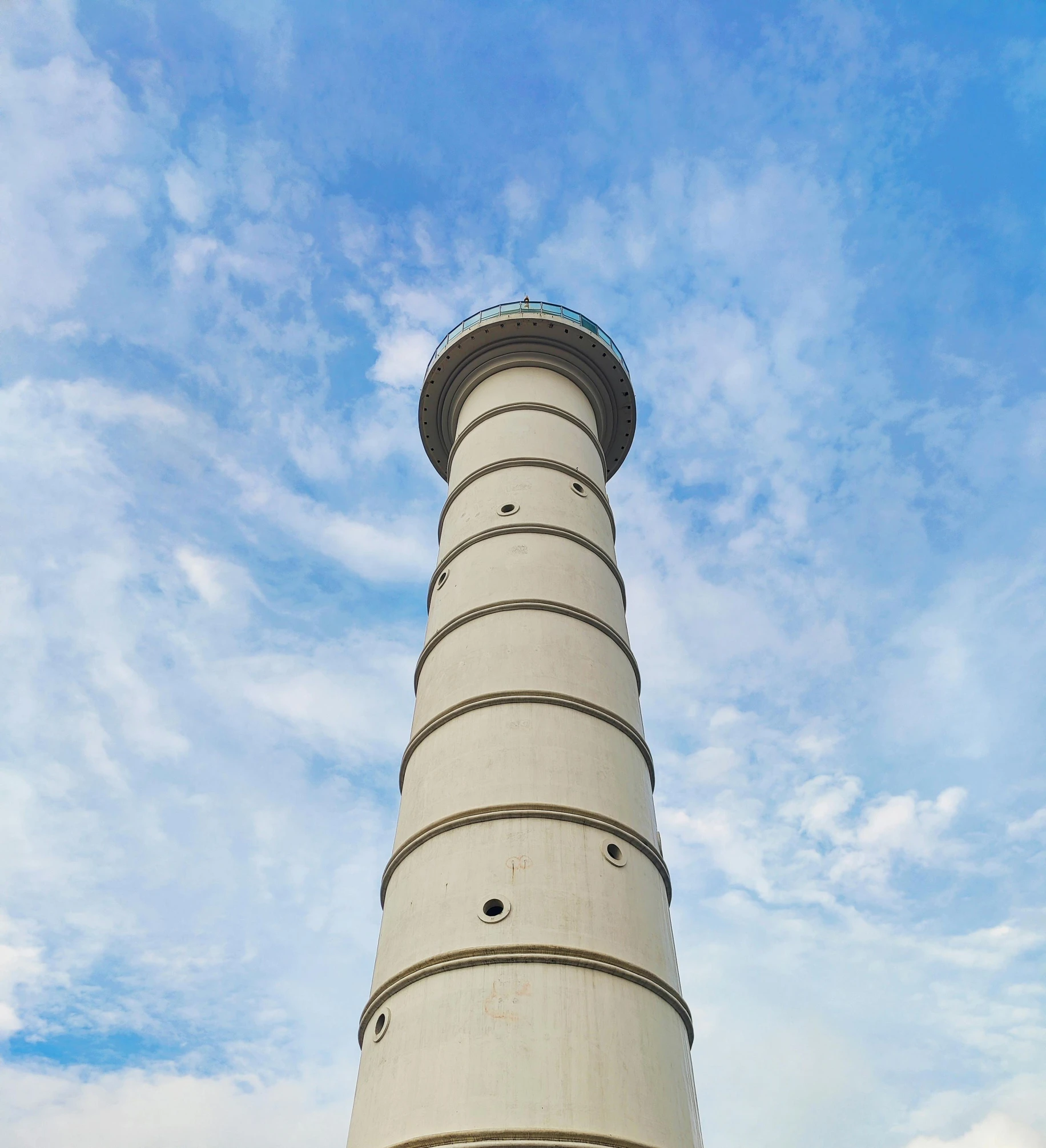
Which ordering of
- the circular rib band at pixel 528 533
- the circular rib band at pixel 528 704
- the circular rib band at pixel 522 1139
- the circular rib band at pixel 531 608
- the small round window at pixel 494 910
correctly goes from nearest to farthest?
1. the circular rib band at pixel 522 1139
2. the small round window at pixel 494 910
3. the circular rib band at pixel 528 704
4. the circular rib band at pixel 531 608
5. the circular rib band at pixel 528 533

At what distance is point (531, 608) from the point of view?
13.5 metres

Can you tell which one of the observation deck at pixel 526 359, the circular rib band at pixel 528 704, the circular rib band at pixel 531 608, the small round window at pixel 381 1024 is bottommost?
the small round window at pixel 381 1024

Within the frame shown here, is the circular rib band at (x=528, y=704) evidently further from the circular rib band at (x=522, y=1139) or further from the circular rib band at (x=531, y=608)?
the circular rib band at (x=522, y=1139)

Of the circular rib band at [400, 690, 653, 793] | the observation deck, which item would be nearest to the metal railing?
the observation deck

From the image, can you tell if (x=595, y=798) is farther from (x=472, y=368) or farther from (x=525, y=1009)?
(x=472, y=368)

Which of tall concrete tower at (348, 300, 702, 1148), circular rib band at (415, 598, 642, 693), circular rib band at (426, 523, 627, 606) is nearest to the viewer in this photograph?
tall concrete tower at (348, 300, 702, 1148)

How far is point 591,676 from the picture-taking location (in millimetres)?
12852

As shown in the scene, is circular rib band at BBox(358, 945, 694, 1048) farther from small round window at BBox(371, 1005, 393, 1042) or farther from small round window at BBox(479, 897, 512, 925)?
small round window at BBox(479, 897, 512, 925)

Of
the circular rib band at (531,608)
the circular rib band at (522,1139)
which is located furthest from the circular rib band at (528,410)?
the circular rib band at (522,1139)

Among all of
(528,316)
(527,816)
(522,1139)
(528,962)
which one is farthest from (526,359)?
(522,1139)

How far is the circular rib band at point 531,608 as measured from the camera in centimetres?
1352

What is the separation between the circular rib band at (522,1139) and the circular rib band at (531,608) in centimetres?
716

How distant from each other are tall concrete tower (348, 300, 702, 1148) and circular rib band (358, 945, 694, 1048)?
0.07ft

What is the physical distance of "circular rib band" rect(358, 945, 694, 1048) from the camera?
934 centimetres
